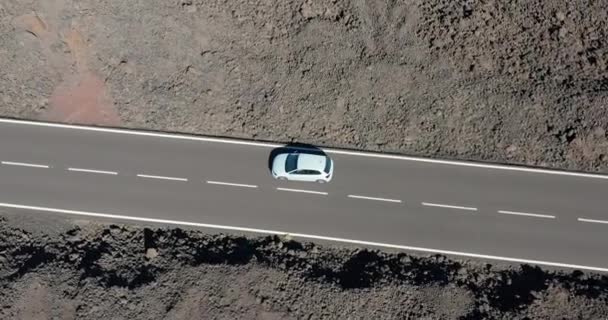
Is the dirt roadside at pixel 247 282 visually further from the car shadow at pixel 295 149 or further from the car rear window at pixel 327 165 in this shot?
the car shadow at pixel 295 149

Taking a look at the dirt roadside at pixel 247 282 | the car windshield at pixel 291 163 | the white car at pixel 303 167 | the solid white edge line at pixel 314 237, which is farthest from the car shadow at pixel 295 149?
the dirt roadside at pixel 247 282

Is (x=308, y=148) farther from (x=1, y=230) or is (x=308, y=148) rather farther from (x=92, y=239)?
(x=1, y=230)

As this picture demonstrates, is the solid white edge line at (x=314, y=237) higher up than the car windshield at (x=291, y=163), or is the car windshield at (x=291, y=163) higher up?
the car windshield at (x=291, y=163)

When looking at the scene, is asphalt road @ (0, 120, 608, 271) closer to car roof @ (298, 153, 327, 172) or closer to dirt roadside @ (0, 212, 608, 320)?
dirt roadside @ (0, 212, 608, 320)

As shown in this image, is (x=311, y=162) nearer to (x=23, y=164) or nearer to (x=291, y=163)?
(x=291, y=163)

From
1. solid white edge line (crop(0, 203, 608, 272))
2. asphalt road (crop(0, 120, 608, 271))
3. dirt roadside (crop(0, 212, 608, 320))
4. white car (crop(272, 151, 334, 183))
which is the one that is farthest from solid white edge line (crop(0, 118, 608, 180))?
dirt roadside (crop(0, 212, 608, 320))

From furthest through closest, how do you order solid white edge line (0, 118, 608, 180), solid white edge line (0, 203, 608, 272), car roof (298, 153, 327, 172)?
1. solid white edge line (0, 118, 608, 180)
2. car roof (298, 153, 327, 172)
3. solid white edge line (0, 203, 608, 272)

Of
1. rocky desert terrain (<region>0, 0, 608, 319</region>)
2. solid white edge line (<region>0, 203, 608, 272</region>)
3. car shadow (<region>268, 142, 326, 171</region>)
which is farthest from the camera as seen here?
car shadow (<region>268, 142, 326, 171</region>)

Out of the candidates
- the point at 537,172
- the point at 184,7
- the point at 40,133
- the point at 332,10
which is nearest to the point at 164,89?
the point at 184,7
